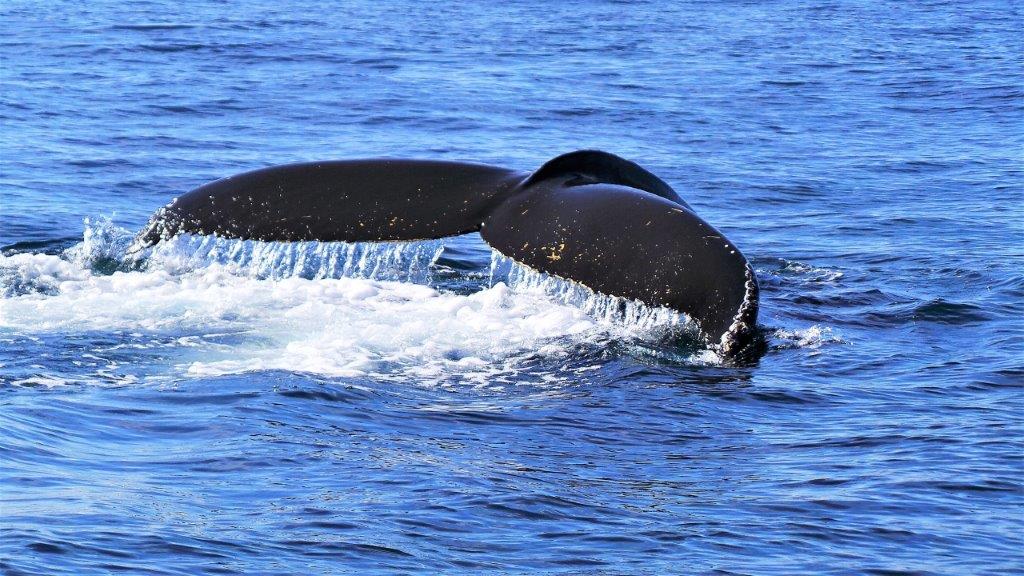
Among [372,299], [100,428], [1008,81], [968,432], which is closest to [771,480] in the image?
[968,432]

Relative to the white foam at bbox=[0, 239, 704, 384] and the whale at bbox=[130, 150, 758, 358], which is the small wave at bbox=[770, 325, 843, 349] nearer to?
the whale at bbox=[130, 150, 758, 358]

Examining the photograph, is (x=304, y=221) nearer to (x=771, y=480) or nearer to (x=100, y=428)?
(x=100, y=428)

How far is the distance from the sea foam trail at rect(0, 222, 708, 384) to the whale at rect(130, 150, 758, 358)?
177mm

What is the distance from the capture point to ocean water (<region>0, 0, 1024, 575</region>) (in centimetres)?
546

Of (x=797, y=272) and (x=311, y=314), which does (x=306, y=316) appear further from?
(x=797, y=272)

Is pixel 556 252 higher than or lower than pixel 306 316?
higher

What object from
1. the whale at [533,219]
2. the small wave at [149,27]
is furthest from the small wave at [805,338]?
the small wave at [149,27]

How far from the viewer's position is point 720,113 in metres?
20.5

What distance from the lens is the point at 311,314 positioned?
892 centimetres

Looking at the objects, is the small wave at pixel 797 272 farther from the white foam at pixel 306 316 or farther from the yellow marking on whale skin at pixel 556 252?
the yellow marking on whale skin at pixel 556 252

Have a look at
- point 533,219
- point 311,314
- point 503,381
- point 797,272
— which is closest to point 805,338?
point 533,219

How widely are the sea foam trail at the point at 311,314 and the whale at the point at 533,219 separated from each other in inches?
7.0

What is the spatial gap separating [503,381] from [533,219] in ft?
2.81

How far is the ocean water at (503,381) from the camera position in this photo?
17.9 ft
